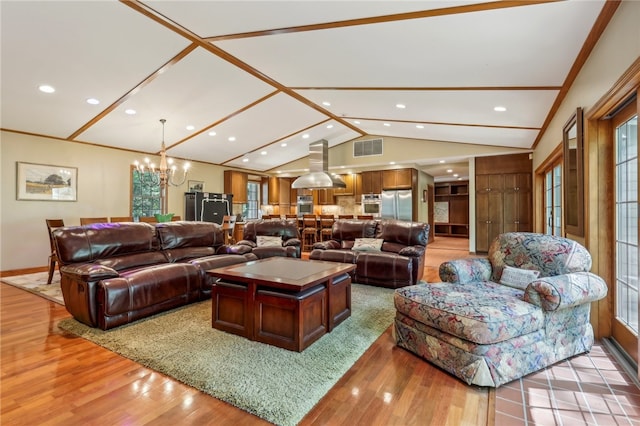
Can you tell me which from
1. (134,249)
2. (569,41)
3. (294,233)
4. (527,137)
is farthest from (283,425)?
(527,137)

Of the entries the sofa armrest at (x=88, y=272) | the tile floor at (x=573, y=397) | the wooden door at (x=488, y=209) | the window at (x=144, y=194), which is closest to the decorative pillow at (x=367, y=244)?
the tile floor at (x=573, y=397)

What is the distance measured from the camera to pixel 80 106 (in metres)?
4.75

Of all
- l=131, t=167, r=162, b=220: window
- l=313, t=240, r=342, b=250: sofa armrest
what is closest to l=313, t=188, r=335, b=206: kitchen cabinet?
l=313, t=240, r=342, b=250: sofa armrest

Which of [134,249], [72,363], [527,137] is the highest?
[527,137]

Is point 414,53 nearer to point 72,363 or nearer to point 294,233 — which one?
point 294,233

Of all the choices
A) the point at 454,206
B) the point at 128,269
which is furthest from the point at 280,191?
the point at 454,206

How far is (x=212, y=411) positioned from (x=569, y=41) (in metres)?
3.84

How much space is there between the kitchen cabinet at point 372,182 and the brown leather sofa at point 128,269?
561cm

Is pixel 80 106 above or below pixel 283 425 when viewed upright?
above

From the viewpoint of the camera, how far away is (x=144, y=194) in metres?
7.33

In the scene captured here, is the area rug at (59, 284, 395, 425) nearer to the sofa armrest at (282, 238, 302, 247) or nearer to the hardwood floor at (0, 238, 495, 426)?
the hardwood floor at (0, 238, 495, 426)

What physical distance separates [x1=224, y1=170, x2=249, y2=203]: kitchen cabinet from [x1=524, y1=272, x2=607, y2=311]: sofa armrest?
27.2 feet

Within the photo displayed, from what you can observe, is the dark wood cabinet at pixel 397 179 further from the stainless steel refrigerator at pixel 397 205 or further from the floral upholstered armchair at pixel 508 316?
the floral upholstered armchair at pixel 508 316

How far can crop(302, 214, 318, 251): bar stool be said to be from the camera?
26.1 ft
